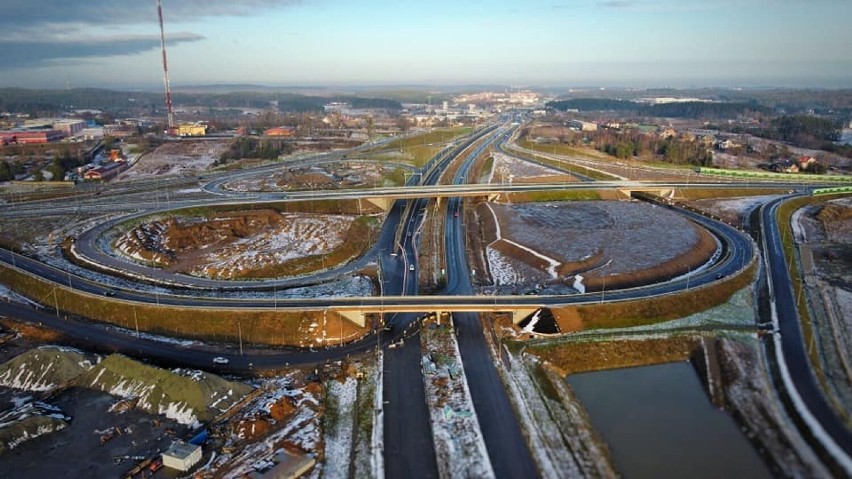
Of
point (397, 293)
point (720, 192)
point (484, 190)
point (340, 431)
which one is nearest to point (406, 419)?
point (340, 431)

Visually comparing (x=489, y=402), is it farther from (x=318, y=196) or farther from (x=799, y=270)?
(x=318, y=196)

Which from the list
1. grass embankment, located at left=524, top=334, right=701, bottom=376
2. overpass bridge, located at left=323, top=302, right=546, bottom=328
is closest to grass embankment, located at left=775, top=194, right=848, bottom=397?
grass embankment, located at left=524, top=334, right=701, bottom=376

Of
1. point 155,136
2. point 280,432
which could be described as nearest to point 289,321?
point 280,432

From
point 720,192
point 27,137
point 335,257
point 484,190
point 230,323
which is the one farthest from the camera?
point 27,137

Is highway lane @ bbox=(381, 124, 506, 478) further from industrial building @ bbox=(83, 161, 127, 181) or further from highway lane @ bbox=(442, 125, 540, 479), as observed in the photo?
industrial building @ bbox=(83, 161, 127, 181)

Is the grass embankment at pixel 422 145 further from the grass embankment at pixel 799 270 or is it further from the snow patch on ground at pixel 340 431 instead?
the snow patch on ground at pixel 340 431

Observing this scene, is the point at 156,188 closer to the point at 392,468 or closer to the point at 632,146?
the point at 392,468

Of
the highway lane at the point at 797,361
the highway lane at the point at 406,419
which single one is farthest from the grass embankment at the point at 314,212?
the highway lane at the point at 797,361
